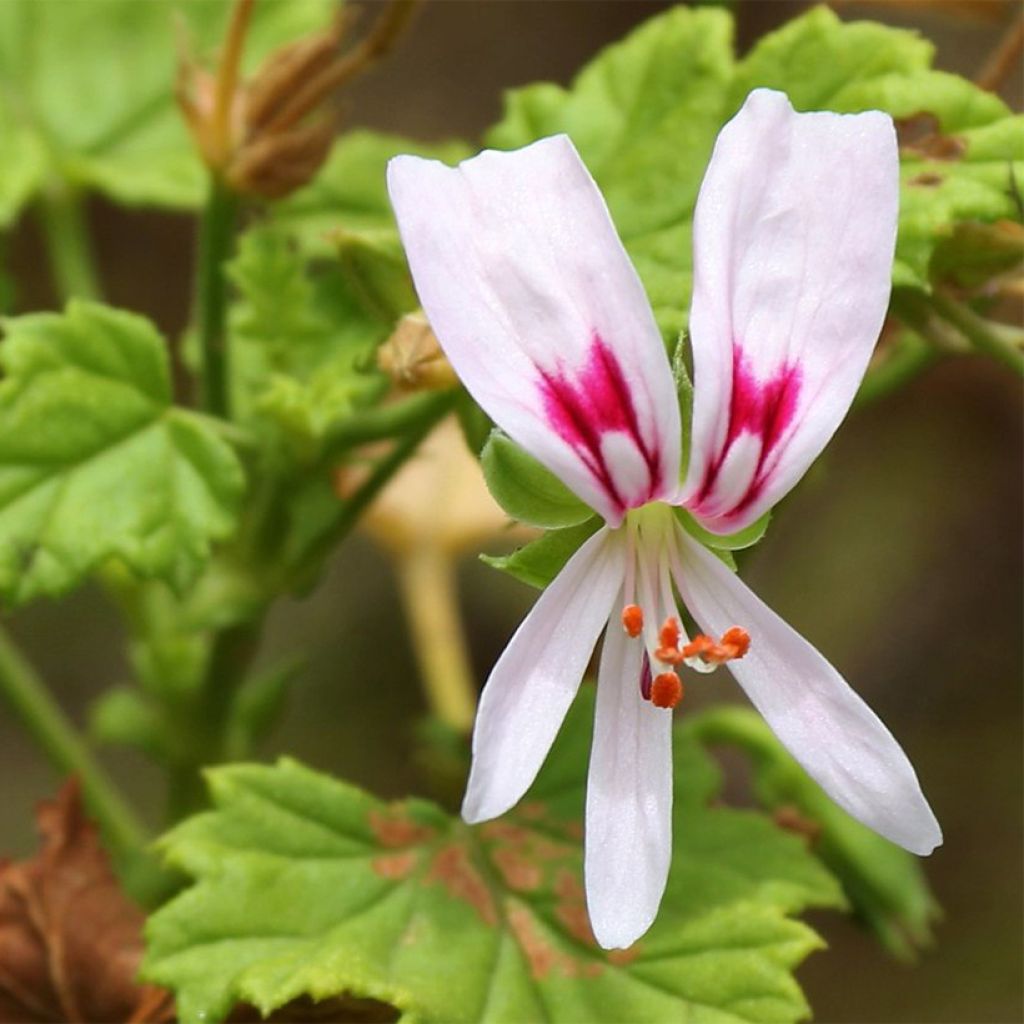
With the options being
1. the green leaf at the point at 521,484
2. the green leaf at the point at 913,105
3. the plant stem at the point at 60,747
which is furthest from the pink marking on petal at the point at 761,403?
the plant stem at the point at 60,747

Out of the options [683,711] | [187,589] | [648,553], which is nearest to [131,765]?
[683,711]

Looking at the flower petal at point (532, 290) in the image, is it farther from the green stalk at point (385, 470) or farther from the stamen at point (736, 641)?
the green stalk at point (385, 470)

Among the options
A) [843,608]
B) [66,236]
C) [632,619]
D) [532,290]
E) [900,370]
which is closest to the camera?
[532,290]

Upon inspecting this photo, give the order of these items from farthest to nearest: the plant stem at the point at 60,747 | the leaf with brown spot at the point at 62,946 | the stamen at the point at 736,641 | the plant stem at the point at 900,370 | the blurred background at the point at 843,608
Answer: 1. the blurred background at the point at 843,608
2. the plant stem at the point at 60,747
3. the plant stem at the point at 900,370
4. the leaf with brown spot at the point at 62,946
5. the stamen at the point at 736,641

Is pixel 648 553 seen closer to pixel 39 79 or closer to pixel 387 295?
pixel 387 295

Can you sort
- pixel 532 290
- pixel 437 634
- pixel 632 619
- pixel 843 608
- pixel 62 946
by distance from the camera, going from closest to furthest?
pixel 532 290 < pixel 632 619 < pixel 62 946 < pixel 437 634 < pixel 843 608

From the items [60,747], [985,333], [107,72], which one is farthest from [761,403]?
[107,72]

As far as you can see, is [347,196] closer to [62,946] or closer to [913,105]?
[913,105]
